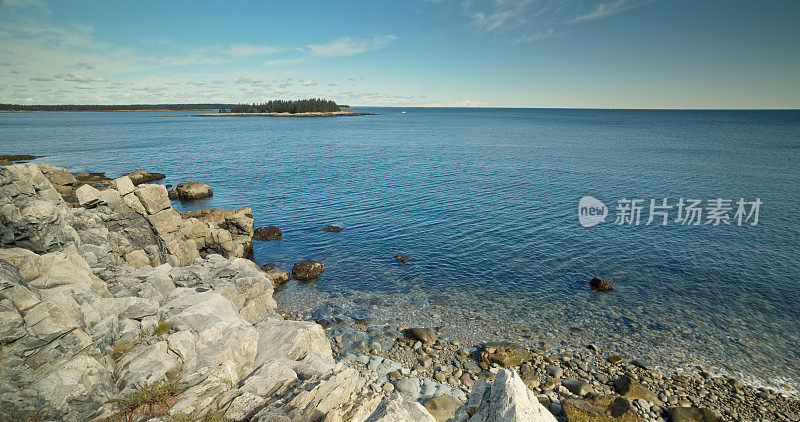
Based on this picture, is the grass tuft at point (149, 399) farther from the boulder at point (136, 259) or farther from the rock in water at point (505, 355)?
the boulder at point (136, 259)

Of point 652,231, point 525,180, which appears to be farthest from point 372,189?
point 652,231

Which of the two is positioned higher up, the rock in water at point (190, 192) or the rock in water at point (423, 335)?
the rock in water at point (190, 192)

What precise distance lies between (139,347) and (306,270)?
17.5 m

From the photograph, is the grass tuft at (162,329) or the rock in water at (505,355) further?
the rock in water at (505,355)

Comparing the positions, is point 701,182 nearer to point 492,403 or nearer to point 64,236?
point 492,403

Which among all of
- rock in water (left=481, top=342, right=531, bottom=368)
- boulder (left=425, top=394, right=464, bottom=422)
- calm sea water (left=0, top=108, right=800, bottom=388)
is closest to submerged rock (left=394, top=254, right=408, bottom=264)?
calm sea water (left=0, top=108, right=800, bottom=388)

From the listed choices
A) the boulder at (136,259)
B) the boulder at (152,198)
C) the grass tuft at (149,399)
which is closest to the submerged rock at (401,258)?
the boulder at (136,259)

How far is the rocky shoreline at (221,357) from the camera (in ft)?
37.2

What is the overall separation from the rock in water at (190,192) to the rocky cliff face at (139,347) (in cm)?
3192

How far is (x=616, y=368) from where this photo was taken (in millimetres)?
19906

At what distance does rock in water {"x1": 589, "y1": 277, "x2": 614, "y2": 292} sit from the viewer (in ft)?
94.1

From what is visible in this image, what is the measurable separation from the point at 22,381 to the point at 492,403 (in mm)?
14031

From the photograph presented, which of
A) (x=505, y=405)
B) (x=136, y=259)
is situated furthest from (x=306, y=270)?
(x=505, y=405)

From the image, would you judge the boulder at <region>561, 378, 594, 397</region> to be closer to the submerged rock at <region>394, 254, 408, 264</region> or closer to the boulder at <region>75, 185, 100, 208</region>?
the submerged rock at <region>394, 254, 408, 264</region>
